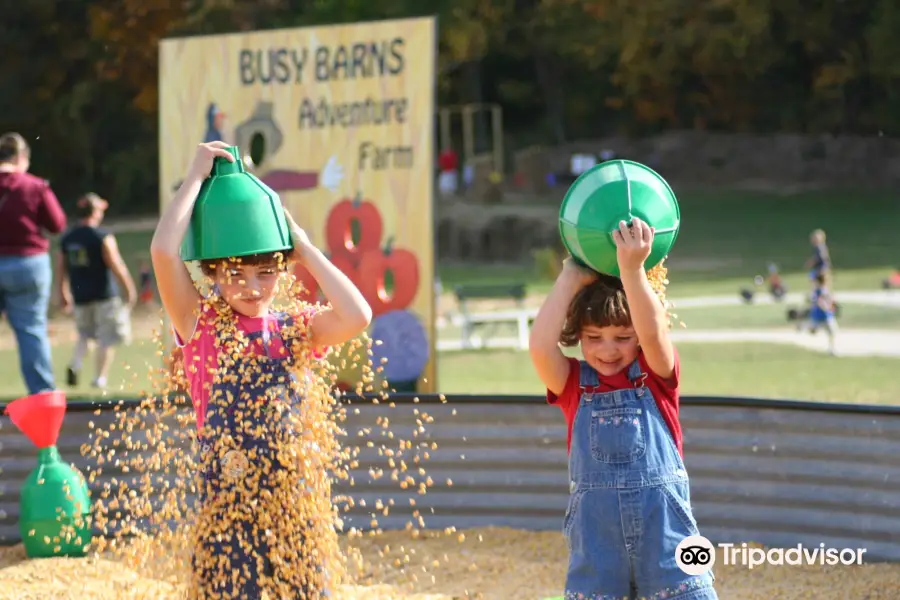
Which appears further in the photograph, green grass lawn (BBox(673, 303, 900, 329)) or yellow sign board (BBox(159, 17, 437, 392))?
green grass lawn (BBox(673, 303, 900, 329))

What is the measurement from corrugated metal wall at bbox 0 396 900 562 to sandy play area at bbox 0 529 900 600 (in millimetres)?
139

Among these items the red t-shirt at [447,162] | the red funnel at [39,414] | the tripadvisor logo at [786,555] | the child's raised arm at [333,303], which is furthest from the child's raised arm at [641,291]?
the red t-shirt at [447,162]

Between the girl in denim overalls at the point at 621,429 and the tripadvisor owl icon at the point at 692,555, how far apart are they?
1cm

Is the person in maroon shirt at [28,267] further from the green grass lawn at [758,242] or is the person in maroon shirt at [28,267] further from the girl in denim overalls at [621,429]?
the green grass lawn at [758,242]

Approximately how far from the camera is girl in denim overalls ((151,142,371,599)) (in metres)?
3.39

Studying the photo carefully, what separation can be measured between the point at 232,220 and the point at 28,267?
17.4 ft

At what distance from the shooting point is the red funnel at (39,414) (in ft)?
18.0

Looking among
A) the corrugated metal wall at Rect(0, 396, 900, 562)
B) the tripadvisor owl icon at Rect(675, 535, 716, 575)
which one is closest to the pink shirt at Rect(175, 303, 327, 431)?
the tripadvisor owl icon at Rect(675, 535, 716, 575)

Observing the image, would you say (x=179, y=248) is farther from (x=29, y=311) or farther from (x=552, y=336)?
(x=29, y=311)

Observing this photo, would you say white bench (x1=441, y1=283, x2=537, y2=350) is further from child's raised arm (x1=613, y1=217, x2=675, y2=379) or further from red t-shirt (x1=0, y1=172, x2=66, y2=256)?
child's raised arm (x1=613, y1=217, x2=675, y2=379)

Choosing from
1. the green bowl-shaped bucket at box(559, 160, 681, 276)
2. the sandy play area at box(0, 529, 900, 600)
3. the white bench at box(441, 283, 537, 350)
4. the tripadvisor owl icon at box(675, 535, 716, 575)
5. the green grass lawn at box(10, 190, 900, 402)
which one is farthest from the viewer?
the white bench at box(441, 283, 537, 350)

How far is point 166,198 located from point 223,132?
0.61 m

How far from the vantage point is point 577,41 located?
33.3 m

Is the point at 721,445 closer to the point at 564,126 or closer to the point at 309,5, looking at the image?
the point at 309,5
